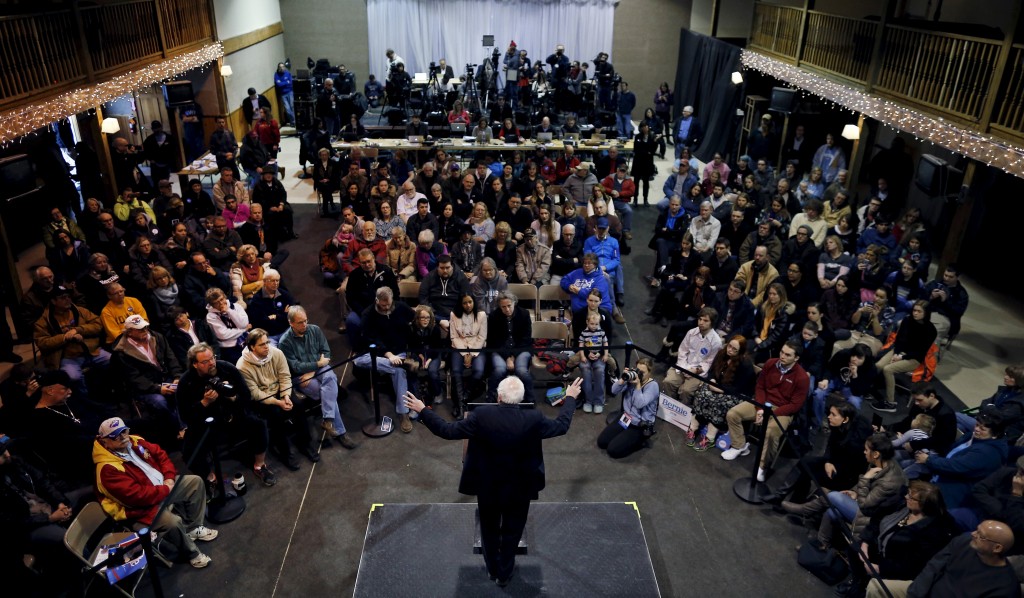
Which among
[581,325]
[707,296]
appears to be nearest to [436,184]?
[581,325]

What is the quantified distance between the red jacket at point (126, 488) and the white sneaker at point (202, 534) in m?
0.42

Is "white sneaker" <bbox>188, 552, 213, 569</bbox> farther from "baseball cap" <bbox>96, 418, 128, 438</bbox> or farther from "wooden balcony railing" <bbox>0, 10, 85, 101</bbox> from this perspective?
"wooden balcony railing" <bbox>0, 10, 85, 101</bbox>

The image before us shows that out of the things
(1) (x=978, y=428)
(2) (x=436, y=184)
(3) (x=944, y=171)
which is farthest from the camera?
(2) (x=436, y=184)

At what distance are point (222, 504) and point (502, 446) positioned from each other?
2537mm

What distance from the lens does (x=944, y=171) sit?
25.7 ft

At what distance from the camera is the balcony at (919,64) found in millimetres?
7039

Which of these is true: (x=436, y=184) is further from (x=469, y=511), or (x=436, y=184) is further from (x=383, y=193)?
(x=469, y=511)

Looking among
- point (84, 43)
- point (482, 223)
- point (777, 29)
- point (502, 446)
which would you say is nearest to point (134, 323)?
point (502, 446)

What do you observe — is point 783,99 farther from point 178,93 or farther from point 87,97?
point 87,97

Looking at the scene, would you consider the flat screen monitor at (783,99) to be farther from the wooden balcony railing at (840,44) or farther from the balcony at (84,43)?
the balcony at (84,43)

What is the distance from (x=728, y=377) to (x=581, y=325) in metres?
1.55

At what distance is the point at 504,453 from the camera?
400 centimetres

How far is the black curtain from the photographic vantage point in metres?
13.7

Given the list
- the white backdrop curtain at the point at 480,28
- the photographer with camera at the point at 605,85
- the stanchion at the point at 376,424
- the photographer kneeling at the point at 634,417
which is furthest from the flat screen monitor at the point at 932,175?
the white backdrop curtain at the point at 480,28
